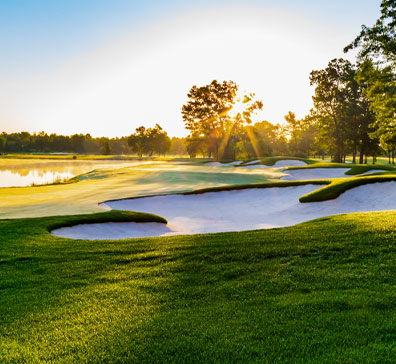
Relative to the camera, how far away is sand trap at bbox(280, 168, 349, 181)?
31.8m

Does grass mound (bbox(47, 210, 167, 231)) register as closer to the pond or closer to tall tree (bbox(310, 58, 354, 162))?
the pond

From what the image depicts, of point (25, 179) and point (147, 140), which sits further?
point (147, 140)

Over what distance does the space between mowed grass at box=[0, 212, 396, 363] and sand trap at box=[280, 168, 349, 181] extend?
25.8m

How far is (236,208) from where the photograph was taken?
16.3 m

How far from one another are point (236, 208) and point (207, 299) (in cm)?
1193

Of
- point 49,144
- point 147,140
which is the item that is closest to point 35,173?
point 147,140

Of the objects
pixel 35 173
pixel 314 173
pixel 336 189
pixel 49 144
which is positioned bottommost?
pixel 35 173

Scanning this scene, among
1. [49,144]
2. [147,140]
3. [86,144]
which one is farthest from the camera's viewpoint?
[86,144]

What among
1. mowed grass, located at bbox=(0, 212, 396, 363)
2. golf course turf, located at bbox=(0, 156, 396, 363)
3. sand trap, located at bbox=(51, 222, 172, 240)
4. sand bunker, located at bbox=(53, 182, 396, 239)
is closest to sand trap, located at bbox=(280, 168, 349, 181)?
sand bunker, located at bbox=(53, 182, 396, 239)

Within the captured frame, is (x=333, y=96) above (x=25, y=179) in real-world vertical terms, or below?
above

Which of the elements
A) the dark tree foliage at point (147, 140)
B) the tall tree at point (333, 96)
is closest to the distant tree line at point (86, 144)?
the dark tree foliage at point (147, 140)

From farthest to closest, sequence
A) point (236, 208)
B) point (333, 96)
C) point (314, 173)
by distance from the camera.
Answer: point (333, 96) < point (314, 173) < point (236, 208)

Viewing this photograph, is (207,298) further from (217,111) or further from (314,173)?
(217,111)

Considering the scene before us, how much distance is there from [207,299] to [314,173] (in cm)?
3217
